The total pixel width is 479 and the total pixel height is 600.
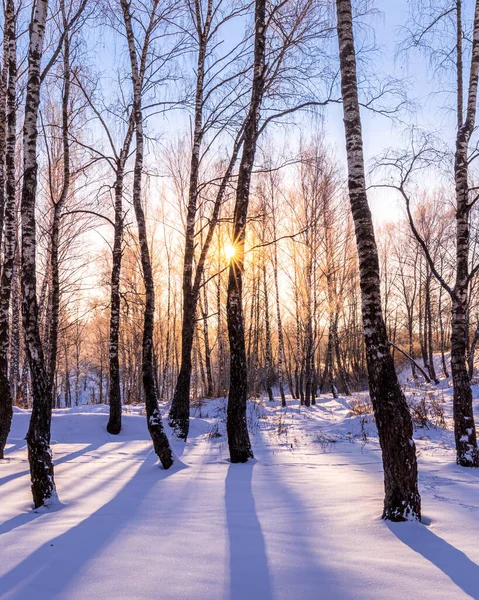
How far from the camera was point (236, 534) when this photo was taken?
128 inches

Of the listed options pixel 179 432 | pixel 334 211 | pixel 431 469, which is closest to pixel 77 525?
pixel 431 469

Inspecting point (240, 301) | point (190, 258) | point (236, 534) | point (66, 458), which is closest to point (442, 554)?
point (236, 534)

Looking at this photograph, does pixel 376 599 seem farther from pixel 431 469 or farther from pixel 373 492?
pixel 431 469

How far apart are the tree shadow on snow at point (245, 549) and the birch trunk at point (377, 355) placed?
1.22 metres

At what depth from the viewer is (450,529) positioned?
10.9 feet

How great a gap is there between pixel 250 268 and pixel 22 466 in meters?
14.6

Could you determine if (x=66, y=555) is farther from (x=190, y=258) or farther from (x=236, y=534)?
(x=190, y=258)

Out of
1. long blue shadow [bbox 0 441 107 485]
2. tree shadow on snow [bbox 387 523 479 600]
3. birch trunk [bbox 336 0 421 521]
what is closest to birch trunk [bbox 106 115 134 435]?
long blue shadow [bbox 0 441 107 485]

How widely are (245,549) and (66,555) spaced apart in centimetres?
125

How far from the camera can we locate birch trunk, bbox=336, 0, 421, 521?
3.59 m

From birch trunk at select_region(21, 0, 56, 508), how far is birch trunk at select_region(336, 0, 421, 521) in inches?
136

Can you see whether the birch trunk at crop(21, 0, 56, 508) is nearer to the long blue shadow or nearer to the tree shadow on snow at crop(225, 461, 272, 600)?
the long blue shadow

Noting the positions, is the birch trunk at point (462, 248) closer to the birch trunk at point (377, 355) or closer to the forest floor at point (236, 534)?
the forest floor at point (236, 534)

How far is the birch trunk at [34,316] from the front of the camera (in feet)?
14.3
